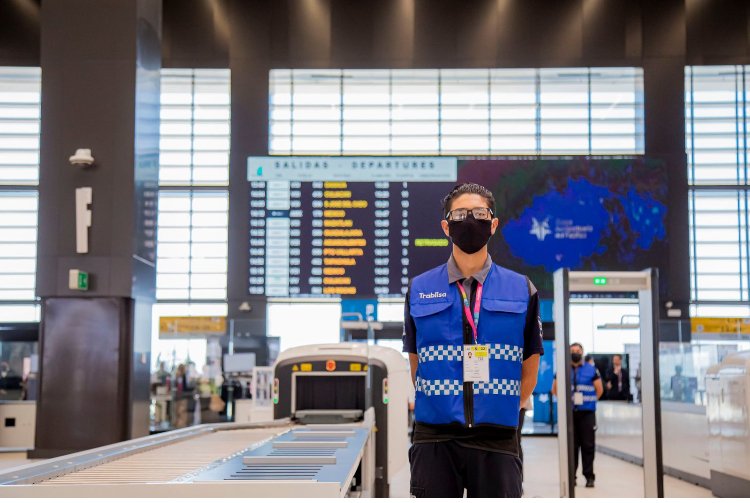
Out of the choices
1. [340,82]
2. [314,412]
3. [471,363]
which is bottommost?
[314,412]

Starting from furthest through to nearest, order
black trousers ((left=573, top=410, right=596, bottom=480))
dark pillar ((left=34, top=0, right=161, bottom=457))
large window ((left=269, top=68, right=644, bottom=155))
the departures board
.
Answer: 1. large window ((left=269, top=68, right=644, bottom=155))
2. the departures board
3. dark pillar ((left=34, top=0, right=161, bottom=457))
4. black trousers ((left=573, top=410, right=596, bottom=480))

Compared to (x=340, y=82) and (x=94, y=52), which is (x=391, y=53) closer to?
(x=340, y=82)

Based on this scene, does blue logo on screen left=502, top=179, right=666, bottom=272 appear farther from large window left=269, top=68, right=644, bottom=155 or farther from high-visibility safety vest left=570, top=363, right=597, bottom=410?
large window left=269, top=68, right=644, bottom=155

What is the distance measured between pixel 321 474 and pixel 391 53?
16624 millimetres

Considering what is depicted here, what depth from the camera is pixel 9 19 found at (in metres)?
19.5

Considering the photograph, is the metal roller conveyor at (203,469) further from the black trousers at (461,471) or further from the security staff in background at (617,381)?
the security staff in background at (617,381)

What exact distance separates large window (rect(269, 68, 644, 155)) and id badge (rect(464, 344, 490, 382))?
17085mm

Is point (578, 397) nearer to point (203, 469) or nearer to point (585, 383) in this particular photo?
point (585, 383)

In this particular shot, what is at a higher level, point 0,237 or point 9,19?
point 9,19

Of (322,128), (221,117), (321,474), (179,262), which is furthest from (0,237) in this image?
(321,474)

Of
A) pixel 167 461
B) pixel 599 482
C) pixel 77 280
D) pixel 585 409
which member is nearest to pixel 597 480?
pixel 599 482

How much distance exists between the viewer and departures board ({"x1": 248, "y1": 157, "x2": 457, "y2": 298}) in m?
13.1

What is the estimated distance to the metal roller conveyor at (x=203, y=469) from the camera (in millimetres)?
2586

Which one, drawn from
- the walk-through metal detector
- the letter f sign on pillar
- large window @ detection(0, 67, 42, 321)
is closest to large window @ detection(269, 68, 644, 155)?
large window @ detection(0, 67, 42, 321)
